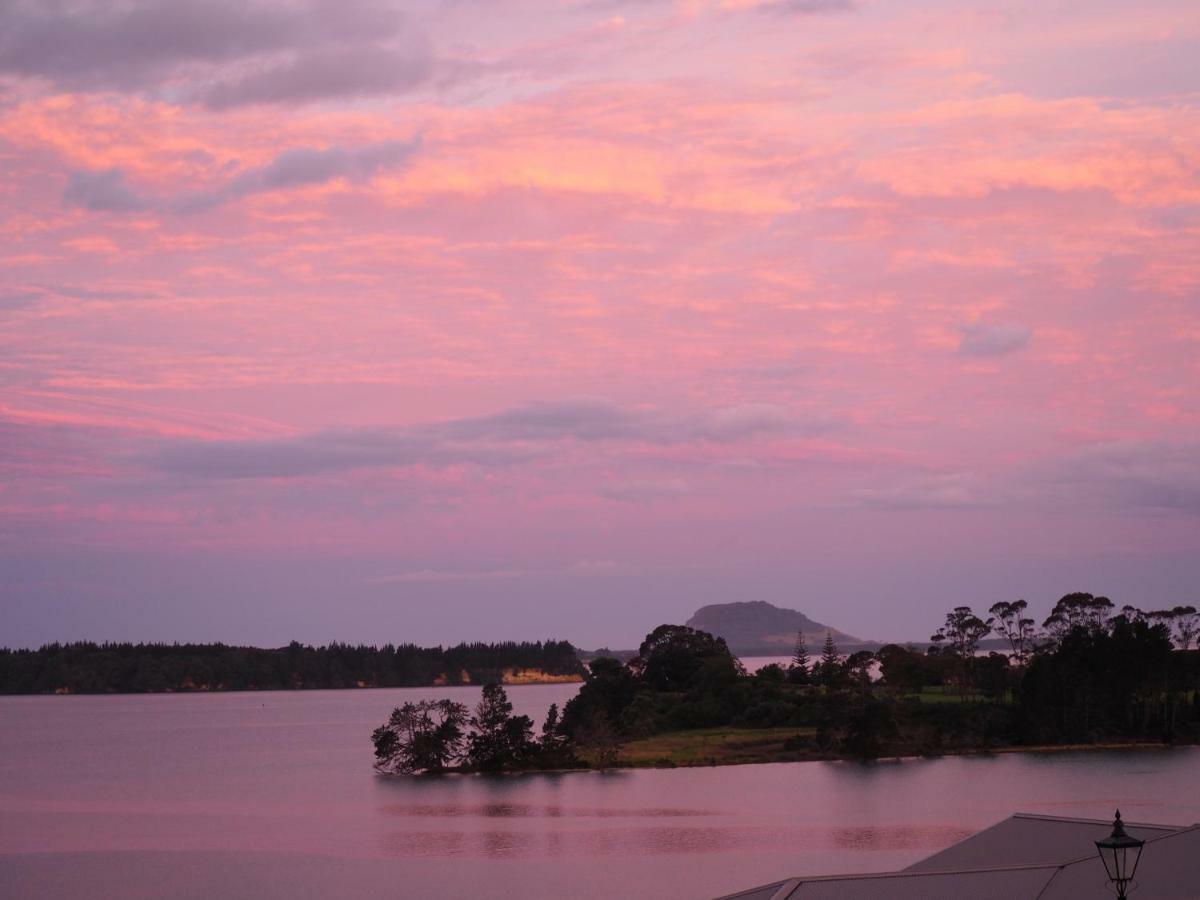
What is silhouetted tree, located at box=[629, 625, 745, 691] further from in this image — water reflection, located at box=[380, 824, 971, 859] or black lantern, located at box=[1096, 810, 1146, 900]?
black lantern, located at box=[1096, 810, 1146, 900]

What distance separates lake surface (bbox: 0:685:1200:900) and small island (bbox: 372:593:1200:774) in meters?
2.81

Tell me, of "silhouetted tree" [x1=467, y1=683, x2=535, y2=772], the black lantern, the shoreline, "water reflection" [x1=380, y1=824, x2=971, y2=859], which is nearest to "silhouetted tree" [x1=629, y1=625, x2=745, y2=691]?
the shoreline

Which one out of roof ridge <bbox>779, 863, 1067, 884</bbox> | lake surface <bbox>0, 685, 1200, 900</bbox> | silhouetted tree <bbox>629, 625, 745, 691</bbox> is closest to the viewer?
roof ridge <bbox>779, 863, 1067, 884</bbox>

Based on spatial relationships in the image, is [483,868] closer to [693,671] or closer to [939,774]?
[939,774]

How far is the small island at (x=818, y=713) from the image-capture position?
73.0 metres

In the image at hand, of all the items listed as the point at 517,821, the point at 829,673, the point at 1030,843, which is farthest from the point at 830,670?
the point at 1030,843

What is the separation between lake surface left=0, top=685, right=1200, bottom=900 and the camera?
135 feet

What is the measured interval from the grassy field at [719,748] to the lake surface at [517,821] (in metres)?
2.93

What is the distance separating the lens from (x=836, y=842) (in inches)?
1780

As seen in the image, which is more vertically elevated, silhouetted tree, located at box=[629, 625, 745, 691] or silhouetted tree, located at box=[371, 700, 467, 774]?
silhouetted tree, located at box=[629, 625, 745, 691]

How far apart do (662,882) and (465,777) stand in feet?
107

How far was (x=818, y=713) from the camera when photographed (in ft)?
265

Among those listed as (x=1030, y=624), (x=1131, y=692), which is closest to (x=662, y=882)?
(x=1131, y=692)

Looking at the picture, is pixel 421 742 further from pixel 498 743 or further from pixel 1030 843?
pixel 1030 843
